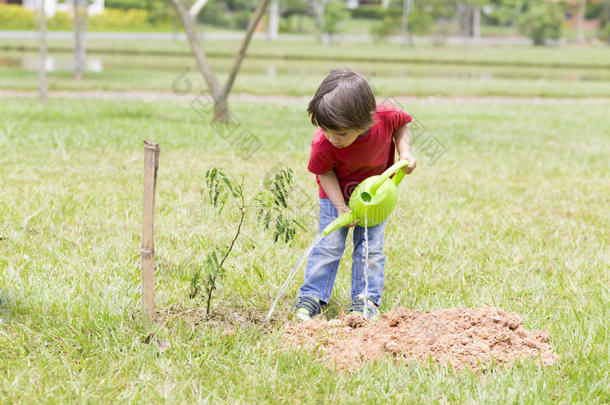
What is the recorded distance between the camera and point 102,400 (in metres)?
2.00

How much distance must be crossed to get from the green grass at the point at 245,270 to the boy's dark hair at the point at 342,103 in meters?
0.81

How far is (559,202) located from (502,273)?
1.81 meters

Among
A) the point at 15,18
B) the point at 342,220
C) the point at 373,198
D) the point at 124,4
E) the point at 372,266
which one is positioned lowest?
the point at 372,266

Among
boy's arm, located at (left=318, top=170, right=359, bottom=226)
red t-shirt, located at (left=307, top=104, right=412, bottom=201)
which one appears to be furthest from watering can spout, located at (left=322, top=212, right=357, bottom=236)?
red t-shirt, located at (left=307, top=104, right=412, bottom=201)

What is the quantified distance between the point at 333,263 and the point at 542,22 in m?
44.9

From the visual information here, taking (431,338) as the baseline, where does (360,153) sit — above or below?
above

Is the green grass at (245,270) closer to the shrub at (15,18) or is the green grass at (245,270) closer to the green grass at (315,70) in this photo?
the green grass at (315,70)

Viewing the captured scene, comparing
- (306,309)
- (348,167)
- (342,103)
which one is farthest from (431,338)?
(342,103)

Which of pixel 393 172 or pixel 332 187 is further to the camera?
pixel 332 187

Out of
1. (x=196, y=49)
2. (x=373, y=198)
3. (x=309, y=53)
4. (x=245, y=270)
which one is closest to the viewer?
(x=373, y=198)

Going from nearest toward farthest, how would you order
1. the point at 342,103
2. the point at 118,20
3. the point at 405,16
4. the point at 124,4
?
the point at 342,103 < the point at 405,16 < the point at 118,20 < the point at 124,4

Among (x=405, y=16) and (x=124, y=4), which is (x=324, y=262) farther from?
(x=124, y=4)

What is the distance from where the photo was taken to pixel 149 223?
221 centimetres

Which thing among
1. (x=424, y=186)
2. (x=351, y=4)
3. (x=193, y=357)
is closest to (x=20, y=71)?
(x=424, y=186)
